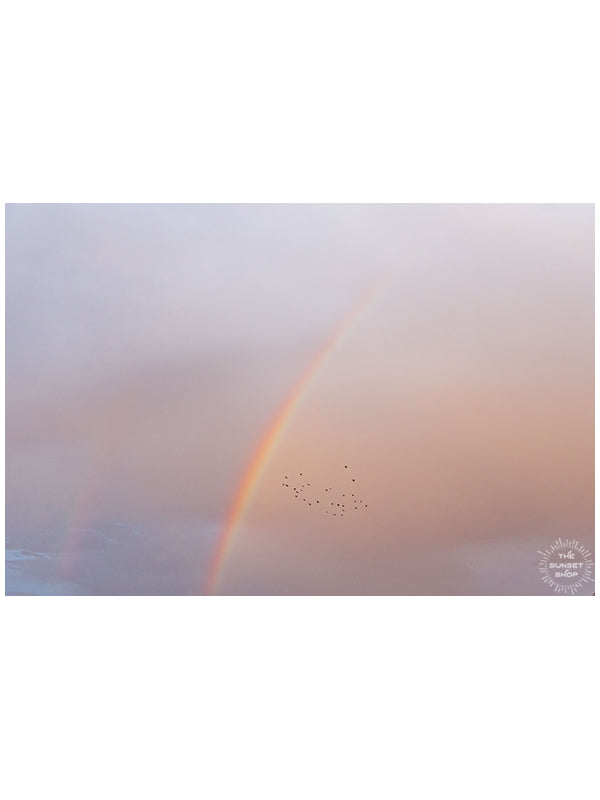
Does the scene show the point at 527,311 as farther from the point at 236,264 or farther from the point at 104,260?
the point at 104,260

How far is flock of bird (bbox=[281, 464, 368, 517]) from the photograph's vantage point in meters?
6.66

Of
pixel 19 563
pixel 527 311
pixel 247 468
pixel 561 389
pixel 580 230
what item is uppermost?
pixel 580 230

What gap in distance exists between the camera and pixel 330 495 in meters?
6.66

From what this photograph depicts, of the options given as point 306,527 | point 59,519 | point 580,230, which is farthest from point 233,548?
point 580,230

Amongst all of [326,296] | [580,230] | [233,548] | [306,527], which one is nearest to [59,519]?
[233,548]

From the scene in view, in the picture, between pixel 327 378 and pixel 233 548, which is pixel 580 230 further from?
pixel 233 548

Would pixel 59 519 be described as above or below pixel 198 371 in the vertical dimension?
below

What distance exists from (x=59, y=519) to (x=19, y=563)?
37 cm

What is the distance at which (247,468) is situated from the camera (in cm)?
A: 664

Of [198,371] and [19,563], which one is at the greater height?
[198,371]

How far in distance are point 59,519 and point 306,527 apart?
4.99ft

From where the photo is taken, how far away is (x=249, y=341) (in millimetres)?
6707

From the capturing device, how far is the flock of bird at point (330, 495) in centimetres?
666

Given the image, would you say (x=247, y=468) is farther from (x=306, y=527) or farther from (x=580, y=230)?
(x=580, y=230)
